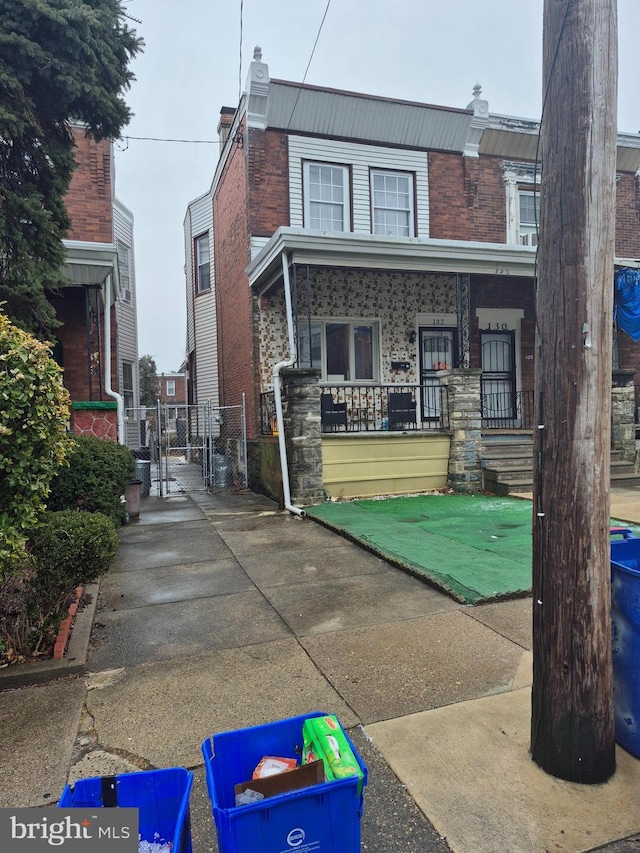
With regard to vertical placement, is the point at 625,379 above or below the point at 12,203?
below

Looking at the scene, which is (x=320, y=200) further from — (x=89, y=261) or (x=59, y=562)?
(x=59, y=562)

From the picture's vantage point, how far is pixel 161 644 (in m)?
3.92

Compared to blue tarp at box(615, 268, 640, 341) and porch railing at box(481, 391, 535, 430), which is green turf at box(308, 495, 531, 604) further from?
blue tarp at box(615, 268, 640, 341)

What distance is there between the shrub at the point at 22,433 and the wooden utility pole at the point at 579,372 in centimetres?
288

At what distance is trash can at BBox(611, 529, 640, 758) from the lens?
241 cm

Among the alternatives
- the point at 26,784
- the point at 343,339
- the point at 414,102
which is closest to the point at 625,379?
the point at 343,339

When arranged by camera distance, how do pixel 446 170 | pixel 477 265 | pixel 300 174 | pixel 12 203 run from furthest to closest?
1. pixel 446 170
2. pixel 300 174
3. pixel 477 265
4. pixel 12 203

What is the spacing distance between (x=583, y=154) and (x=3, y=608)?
4.31m

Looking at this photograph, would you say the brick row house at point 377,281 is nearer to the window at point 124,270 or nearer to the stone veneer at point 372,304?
the stone veneer at point 372,304

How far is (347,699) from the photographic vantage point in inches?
120

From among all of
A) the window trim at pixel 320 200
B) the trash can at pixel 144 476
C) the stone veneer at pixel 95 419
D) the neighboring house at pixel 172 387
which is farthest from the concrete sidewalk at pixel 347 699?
the neighboring house at pixel 172 387

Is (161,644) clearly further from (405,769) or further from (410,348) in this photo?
(410,348)

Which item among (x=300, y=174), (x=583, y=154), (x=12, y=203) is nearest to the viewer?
(x=583, y=154)

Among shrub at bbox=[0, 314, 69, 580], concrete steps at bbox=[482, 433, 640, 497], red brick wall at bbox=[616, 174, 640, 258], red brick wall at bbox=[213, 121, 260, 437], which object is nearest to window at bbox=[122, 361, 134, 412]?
red brick wall at bbox=[213, 121, 260, 437]
